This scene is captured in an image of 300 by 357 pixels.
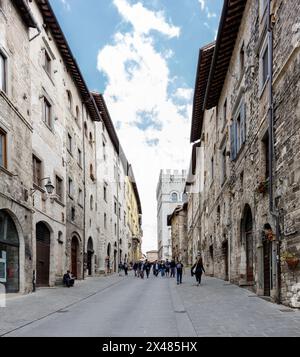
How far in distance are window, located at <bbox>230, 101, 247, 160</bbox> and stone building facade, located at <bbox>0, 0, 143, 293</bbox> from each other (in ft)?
26.4

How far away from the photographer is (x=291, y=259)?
10.6 m

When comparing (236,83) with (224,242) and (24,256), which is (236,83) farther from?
(24,256)

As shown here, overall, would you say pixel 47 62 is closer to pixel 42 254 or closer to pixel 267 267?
pixel 42 254

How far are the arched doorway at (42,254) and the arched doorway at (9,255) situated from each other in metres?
3.40

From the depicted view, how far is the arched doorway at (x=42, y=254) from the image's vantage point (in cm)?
1975

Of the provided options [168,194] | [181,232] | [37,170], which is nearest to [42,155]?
[37,170]

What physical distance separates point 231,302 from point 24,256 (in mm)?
7938

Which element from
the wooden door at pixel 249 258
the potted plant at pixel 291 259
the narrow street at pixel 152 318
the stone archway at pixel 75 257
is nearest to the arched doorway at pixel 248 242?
the wooden door at pixel 249 258

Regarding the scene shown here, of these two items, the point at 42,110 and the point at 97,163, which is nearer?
the point at 42,110

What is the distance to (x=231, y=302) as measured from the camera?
13070mm

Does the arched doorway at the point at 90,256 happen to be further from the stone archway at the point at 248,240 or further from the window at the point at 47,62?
the stone archway at the point at 248,240

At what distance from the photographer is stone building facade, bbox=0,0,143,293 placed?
15.7 m

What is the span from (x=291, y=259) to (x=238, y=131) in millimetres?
9688

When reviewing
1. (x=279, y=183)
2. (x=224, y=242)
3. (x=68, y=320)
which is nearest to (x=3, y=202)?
(x=68, y=320)
